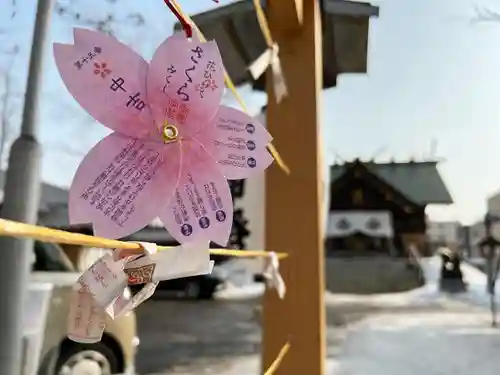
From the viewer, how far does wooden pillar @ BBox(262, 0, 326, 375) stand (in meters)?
0.41

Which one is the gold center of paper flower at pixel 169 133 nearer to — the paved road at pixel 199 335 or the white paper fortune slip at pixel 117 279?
the white paper fortune slip at pixel 117 279

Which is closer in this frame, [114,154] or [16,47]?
[114,154]

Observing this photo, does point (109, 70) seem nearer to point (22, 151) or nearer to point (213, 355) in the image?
point (22, 151)

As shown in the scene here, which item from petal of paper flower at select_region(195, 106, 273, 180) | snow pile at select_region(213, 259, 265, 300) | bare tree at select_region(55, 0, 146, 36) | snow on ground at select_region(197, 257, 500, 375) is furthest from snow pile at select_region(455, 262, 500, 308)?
petal of paper flower at select_region(195, 106, 273, 180)

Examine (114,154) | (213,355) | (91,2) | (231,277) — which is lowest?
(213,355)

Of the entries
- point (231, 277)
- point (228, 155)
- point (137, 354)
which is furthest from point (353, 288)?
point (228, 155)

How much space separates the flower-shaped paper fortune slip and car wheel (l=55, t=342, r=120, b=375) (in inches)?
22.6

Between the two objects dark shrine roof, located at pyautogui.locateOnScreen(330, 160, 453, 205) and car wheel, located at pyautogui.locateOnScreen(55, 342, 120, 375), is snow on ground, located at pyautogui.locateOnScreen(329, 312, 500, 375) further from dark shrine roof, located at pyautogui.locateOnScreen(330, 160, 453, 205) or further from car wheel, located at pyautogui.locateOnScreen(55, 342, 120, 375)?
car wheel, located at pyautogui.locateOnScreen(55, 342, 120, 375)

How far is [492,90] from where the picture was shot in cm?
92

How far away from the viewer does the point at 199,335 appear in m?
0.80

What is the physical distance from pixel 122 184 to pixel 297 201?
11.0 inches

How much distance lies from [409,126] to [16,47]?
651 mm

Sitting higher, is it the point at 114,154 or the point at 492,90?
the point at 492,90

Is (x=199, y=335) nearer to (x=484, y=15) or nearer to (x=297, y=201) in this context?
(x=297, y=201)
